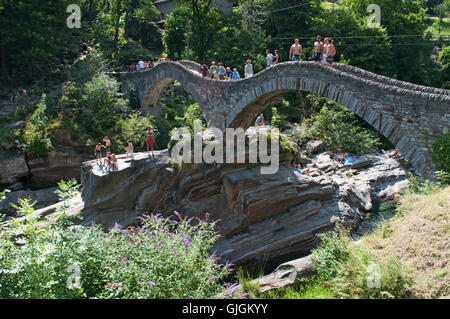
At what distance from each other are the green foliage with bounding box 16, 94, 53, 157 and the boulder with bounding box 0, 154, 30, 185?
70 centimetres

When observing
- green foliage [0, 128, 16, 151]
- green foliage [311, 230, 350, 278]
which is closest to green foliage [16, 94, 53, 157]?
green foliage [0, 128, 16, 151]

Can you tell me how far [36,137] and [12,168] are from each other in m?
2.36

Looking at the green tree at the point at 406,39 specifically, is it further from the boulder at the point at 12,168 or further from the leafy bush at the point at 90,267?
the leafy bush at the point at 90,267

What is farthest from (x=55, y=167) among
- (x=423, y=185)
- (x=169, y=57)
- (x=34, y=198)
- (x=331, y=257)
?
(x=423, y=185)

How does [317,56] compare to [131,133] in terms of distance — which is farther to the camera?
[131,133]

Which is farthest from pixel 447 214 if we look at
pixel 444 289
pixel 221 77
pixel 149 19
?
pixel 149 19

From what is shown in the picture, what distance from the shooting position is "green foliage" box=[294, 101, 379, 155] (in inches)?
1019

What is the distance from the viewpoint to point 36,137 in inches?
939

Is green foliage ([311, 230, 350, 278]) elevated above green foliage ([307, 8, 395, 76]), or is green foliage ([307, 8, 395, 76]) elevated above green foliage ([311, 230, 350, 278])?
green foliage ([307, 8, 395, 76])

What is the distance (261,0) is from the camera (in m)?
36.5

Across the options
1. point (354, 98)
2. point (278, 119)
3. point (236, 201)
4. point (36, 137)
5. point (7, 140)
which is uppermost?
point (354, 98)

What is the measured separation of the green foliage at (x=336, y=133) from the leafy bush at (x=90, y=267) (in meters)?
20.2

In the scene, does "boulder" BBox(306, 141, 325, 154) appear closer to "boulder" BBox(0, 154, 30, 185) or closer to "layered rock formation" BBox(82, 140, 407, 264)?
"layered rock formation" BBox(82, 140, 407, 264)

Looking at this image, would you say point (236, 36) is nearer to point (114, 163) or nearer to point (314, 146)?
point (314, 146)
